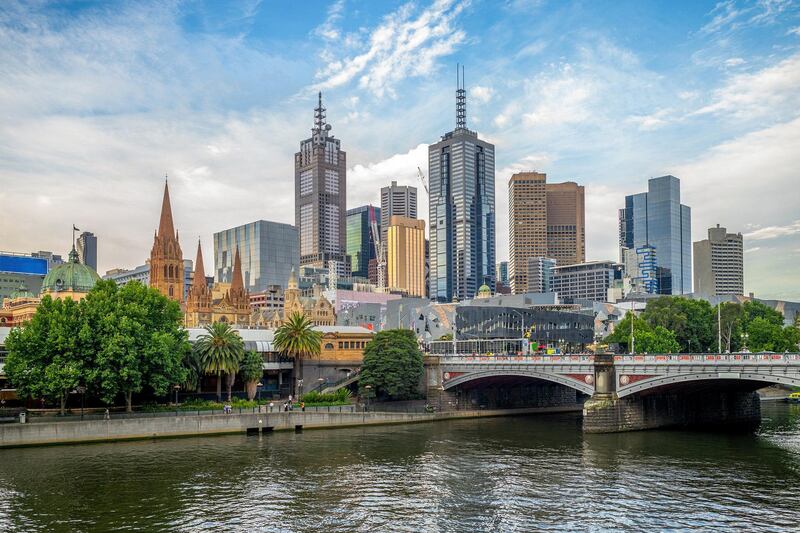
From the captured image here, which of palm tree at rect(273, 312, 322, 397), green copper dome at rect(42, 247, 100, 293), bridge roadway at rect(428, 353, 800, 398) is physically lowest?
bridge roadway at rect(428, 353, 800, 398)

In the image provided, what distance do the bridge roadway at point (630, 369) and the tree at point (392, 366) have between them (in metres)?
4.09

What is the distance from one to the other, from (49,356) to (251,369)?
27.8 metres

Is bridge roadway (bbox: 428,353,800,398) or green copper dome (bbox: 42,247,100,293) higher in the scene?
green copper dome (bbox: 42,247,100,293)

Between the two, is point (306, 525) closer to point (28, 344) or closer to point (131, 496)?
point (131, 496)

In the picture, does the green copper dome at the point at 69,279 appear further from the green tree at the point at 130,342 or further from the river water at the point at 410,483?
the river water at the point at 410,483

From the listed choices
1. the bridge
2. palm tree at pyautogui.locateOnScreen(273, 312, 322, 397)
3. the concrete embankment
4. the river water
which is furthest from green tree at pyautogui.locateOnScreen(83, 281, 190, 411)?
the bridge

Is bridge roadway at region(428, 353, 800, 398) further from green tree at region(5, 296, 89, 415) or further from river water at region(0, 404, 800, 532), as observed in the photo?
green tree at region(5, 296, 89, 415)

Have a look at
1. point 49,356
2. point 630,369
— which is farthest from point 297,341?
point 630,369

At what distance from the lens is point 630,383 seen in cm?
8831

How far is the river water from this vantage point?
5066 cm

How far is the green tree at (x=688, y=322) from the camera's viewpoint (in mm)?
148125

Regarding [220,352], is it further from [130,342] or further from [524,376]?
[524,376]

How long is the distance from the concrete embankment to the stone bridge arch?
7.62 m

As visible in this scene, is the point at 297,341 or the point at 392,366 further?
the point at 297,341
